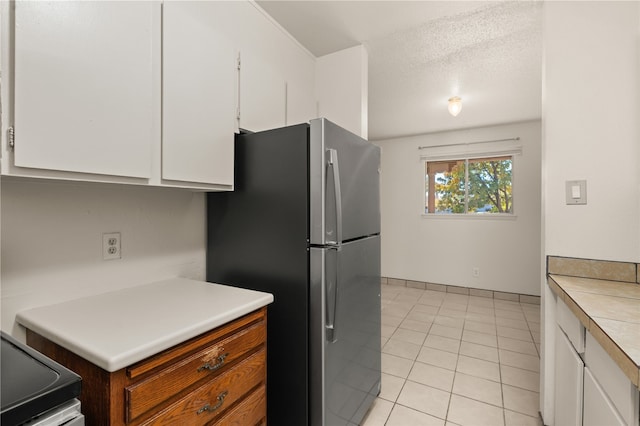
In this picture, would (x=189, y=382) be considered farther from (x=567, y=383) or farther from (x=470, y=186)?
(x=470, y=186)

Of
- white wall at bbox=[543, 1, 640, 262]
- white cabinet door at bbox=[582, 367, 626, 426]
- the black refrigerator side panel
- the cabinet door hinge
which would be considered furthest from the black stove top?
white wall at bbox=[543, 1, 640, 262]

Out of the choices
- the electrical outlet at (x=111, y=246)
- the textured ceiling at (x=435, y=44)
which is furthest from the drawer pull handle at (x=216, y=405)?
the textured ceiling at (x=435, y=44)

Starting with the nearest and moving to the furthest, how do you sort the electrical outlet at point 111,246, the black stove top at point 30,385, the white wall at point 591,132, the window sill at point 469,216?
1. the black stove top at point 30,385
2. the electrical outlet at point 111,246
3. the white wall at point 591,132
4. the window sill at point 469,216

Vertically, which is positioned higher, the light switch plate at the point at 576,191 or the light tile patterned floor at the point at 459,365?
the light switch plate at the point at 576,191

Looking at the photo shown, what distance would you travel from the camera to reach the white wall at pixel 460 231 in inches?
157

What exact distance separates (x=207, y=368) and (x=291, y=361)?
1.61 feet

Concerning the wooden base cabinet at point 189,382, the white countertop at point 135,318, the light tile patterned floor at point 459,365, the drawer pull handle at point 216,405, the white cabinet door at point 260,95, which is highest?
the white cabinet door at point 260,95

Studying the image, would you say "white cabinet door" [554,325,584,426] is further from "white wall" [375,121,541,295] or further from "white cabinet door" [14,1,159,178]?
"white wall" [375,121,541,295]

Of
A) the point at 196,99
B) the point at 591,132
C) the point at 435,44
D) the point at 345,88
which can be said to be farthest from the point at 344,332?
the point at 435,44

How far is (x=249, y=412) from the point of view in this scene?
1168mm

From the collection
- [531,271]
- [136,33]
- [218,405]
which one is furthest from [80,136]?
[531,271]

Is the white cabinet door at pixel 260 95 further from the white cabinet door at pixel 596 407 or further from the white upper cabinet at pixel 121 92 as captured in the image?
the white cabinet door at pixel 596 407

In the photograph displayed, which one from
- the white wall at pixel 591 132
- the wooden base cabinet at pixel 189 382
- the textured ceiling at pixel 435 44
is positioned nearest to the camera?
the wooden base cabinet at pixel 189 382

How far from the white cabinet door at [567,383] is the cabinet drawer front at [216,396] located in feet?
4.10
